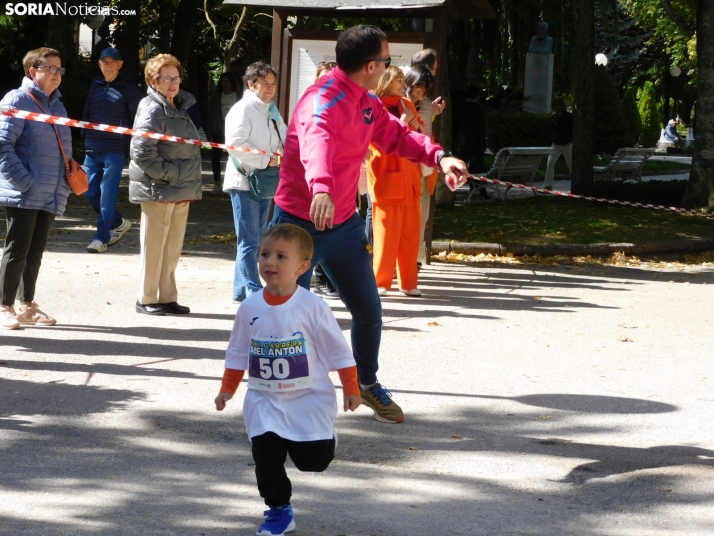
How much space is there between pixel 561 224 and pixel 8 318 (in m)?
8.79


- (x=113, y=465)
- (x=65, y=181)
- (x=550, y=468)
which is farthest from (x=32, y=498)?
(x=65, y=181)

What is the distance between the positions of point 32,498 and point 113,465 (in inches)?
20.5

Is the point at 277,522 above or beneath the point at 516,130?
beneath

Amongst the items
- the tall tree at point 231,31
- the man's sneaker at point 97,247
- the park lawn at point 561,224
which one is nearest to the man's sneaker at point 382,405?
the man's sneaker at point 97,247

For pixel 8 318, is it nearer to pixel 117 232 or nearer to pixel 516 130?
pixel 117 232

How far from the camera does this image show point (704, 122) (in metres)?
16.1

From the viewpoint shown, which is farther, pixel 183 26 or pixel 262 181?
pixel 183 26

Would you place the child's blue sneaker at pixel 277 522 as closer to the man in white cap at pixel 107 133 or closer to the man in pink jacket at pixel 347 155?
the man in pink jacket at pixel 347 155

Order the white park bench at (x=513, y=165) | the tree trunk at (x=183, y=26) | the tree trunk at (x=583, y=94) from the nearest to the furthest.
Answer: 1. the tree trunk at (x=583, y=94)
2. the white park bench at (x=513, y=165)
3. the tree trunk at (x=183, y=26)

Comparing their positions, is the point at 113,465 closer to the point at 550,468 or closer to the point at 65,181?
the point at 550,468

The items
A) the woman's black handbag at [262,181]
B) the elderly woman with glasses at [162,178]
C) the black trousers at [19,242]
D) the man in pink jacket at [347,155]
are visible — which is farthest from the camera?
the woman's black handbag at [262,181]

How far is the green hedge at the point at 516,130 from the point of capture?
30.1 m

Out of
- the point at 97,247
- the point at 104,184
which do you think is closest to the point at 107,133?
the point at 104,184

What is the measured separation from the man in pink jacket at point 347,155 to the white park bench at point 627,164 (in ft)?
56.4
